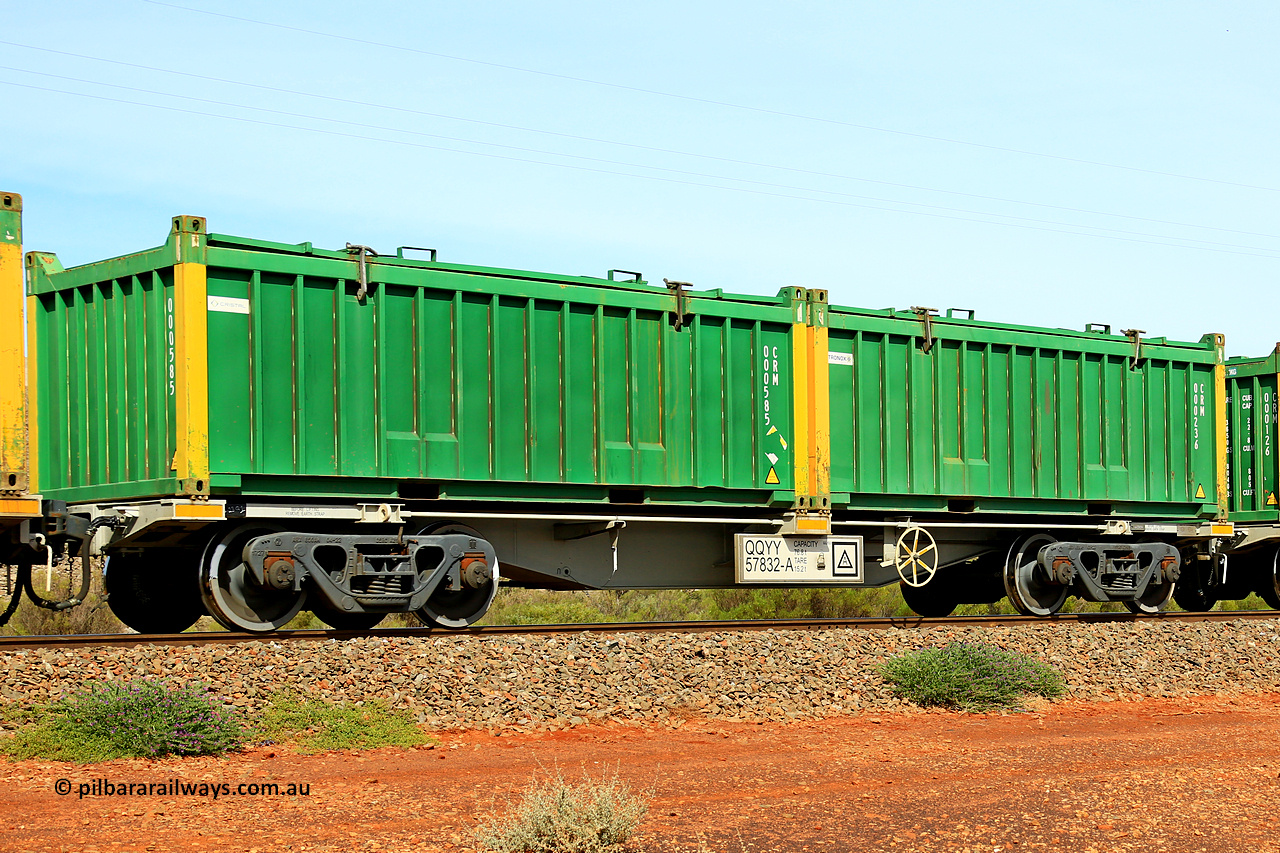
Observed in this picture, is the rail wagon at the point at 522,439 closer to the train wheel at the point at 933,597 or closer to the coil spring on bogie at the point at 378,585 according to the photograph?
the coil spring on bogie at the point at 378,585

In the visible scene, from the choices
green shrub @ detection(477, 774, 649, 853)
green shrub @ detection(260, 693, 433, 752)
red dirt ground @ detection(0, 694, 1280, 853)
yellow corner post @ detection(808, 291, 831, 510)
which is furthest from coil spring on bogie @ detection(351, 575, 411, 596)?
green shrub @ detection(477, 774, 649, 853)

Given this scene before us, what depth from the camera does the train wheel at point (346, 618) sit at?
12.1 metres

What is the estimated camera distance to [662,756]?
28.4 ft

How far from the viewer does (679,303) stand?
1369cm

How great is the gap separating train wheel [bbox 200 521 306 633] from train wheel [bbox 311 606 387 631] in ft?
1.56

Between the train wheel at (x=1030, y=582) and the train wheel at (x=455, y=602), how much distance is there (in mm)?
6781

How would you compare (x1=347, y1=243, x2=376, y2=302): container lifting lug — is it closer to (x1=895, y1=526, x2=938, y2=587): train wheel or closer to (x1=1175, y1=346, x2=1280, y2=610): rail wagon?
(x1=895, y1=526, x2=938, y2=587): train wheel

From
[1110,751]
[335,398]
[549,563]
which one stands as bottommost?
[1110,751]

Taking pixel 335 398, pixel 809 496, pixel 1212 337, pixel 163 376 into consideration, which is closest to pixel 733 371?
pixel 809 496

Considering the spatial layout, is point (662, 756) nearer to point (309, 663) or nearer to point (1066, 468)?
point (309, 663)

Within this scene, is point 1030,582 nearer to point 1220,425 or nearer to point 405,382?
point 1220,425

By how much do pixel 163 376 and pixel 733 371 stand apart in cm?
578

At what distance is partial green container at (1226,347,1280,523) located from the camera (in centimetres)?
1866

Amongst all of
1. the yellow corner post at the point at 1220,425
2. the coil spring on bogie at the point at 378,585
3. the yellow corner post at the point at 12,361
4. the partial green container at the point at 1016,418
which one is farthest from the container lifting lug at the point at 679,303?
the yellow corner post at the point at 1220,425
